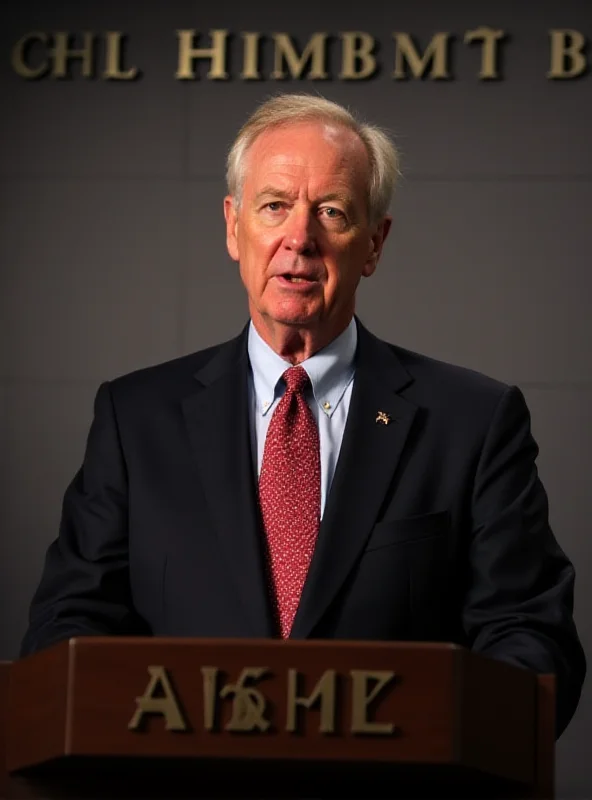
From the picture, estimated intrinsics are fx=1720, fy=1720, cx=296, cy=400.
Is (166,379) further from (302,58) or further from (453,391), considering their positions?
(302,58)

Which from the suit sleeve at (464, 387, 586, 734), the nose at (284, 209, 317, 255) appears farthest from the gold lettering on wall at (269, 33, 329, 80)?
the suit sleeve at (464, 387, 586, 734)

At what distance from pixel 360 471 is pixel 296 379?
0.71ft

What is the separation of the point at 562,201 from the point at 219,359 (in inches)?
73.7

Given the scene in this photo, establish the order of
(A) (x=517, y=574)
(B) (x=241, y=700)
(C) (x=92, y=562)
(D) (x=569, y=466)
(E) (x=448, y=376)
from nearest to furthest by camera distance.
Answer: (B) (x=241, y=700) < (A) (x=517, y=574) < (C) (x=92, y=562) < (E) (x=448, y=376) < (D) (x=569, y=466)

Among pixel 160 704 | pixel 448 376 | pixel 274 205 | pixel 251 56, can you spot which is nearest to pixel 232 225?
pixel 274 205

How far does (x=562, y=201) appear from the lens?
4.69 metres

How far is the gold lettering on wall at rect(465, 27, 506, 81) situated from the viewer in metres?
4.69

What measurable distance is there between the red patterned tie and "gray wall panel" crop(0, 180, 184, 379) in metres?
1.79

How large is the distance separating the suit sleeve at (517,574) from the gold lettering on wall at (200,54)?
2053mm

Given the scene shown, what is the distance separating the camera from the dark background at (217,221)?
4.66 meters

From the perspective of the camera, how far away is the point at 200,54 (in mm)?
4770

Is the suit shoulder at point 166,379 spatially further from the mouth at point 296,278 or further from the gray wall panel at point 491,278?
the gray wall panel at point 491,278

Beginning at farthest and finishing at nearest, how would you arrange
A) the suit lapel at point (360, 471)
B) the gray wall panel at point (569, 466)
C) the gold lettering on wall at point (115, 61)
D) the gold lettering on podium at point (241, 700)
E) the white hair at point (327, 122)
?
the gold lettering on wall at point (115, 61) → the gray wall panel at point (569, 466) → the white hair at point (327, 122) → the suit lapel at point (360, 471) → the gold lettering on podium at point (241, 700)

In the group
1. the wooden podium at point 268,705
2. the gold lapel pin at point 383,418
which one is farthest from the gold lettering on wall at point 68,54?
the wooden podium at point 268,705
